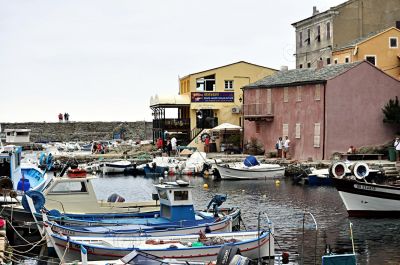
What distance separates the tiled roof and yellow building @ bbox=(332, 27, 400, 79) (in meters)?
6.26

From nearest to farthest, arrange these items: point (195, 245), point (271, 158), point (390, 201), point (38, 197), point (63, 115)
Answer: point (195, 245) < point (38, 197) < point (390, 201) < point (271, 158) < point (63, 115)

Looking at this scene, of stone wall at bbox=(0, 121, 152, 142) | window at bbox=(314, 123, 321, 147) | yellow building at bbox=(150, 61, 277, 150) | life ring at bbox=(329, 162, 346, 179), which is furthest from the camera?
stone wall at bbox=(0, 121, 152, 142)

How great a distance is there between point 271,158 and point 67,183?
3404 cm

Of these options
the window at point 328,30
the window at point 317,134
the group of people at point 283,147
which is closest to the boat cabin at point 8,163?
the window at point 317,134

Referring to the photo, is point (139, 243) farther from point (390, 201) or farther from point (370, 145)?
point (370, 145)

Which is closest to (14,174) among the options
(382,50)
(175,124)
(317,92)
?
(317,92)

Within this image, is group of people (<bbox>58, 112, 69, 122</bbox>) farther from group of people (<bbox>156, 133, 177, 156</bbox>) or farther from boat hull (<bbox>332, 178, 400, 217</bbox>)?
boat hull (<bbox>332, 178, 400, 217</bbox>)

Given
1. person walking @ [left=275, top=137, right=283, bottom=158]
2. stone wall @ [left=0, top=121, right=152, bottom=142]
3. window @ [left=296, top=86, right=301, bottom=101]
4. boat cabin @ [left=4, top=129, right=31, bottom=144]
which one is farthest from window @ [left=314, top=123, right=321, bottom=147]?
stone wall @ [left=0, top=121, right=152, bottom=142]

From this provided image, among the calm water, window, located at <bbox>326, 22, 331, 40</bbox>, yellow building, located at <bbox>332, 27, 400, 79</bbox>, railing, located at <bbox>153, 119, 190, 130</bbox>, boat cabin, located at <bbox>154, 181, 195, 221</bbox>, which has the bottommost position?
the calm water

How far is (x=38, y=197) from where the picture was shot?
27.5 meters

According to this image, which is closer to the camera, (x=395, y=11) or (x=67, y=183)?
(x=67, y=183)

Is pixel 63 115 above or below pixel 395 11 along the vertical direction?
below

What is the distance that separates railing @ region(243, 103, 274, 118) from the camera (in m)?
65.0

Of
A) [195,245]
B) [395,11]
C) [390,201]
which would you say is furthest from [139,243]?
[395,11]
